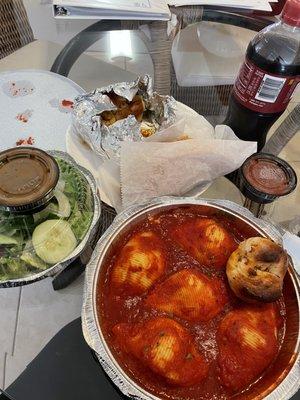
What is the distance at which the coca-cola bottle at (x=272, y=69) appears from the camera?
0.73 m

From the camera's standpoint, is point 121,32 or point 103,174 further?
point 121,32

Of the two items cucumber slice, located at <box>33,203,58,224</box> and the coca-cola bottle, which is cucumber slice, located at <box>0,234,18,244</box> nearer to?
cucumber slice, located at <box>33,203,58,224</box>

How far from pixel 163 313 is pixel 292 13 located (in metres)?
0.55

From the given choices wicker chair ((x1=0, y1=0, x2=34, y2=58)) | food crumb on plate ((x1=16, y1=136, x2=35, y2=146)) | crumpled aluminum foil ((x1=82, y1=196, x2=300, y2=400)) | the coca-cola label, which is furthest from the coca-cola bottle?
wicker chair ((x1=0, y1=0, x2=34, y2=58))

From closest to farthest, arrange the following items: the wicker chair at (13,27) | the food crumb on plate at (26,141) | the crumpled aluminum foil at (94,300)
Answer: the crumpled aluminum foil at (94,300)
the food crumb on plate at (26,141)
the wicker chair at (13,27)

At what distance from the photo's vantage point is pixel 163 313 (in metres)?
0.53

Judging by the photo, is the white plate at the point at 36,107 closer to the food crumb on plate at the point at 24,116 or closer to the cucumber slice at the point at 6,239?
the food crumb on plate at the point at 24,116

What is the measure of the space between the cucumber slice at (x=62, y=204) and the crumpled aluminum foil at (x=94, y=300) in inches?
3.8

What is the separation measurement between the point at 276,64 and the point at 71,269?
54 centimetres

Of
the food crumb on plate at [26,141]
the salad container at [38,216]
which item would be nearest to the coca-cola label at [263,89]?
the salad container at [38,216]

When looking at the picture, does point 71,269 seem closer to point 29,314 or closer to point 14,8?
point 29,314

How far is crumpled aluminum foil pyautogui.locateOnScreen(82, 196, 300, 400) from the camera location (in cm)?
48

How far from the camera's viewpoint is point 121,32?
3.76ft

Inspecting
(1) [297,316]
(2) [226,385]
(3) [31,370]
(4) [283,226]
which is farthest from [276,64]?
(3) [31,370]
